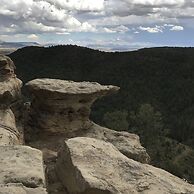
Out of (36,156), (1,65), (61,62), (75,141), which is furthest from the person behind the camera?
(61,62)

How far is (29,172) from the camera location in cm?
1284

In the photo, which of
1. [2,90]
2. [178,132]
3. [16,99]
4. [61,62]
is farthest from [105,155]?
[61,62]

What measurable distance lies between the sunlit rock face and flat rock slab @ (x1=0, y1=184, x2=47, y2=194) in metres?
8.14

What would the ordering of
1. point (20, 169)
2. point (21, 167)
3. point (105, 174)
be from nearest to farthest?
point (20, 169)
point (21, 167)
point (105, 174)

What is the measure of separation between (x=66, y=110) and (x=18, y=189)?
51.9 feet

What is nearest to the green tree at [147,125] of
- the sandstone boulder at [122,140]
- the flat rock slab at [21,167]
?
the sandstone boulder at [122,140]

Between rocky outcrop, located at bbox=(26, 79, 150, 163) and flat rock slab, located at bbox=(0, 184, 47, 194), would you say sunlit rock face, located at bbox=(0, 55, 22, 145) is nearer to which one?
rocky outcrop, located at bbox=(26, 79, 150, 163)

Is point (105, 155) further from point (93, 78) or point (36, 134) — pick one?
point (93, 78)

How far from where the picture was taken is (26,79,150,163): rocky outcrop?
1043 inches

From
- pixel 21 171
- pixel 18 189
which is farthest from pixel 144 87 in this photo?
pixel 18 189

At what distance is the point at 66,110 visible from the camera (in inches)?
1075

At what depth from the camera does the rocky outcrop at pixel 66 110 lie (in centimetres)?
2648

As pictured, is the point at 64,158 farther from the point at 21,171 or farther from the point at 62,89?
the point at 62,89

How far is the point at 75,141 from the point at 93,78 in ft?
398
